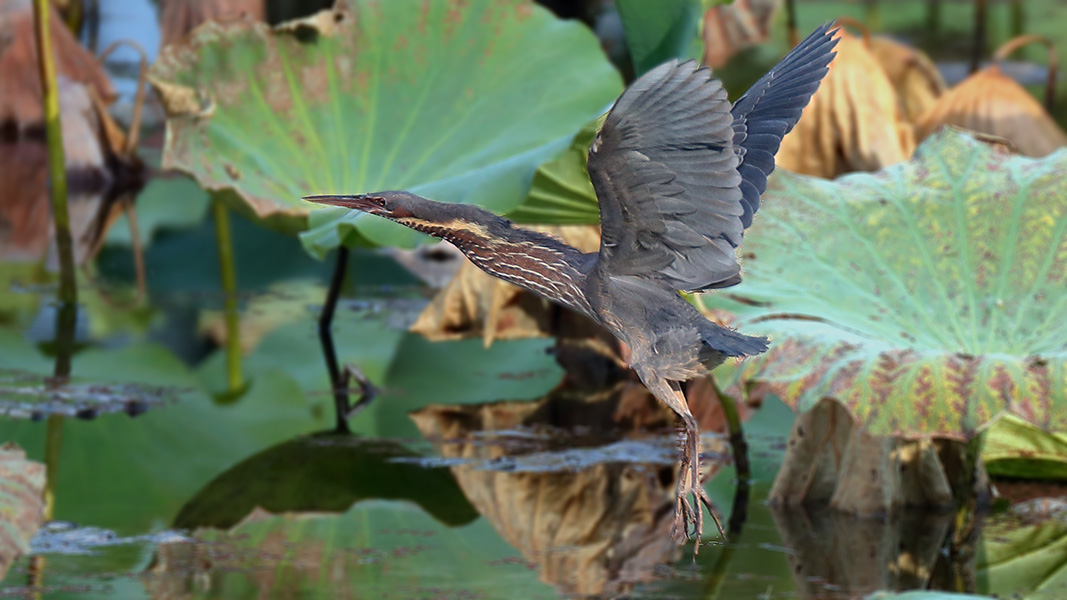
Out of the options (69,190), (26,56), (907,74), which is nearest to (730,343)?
(907,74)

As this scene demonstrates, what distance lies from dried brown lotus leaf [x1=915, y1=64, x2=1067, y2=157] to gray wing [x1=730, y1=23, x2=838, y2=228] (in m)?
3.66

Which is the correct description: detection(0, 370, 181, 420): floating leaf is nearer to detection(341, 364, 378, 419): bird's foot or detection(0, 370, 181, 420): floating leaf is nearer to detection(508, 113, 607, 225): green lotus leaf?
detection(341, 364, 378, 419): bird's foot

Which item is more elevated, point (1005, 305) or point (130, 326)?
point (1005, 305)

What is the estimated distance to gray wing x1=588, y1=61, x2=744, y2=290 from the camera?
605 mm

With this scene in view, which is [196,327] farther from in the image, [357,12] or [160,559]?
[160,559]

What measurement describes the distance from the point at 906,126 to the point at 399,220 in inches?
150

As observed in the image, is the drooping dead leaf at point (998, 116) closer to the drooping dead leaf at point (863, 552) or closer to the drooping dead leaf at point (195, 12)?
the drooping dead leaf at point (863, 552)

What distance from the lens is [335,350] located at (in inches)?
127

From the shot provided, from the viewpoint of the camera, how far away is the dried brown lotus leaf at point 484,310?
3.11 metres

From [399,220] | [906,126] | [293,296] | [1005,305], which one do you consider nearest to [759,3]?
[906,126]

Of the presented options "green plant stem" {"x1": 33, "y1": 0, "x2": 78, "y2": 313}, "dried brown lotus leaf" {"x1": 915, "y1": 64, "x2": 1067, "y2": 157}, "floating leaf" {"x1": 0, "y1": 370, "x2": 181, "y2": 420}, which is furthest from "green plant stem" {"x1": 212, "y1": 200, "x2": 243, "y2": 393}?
"dried brown lotus leaf" {"x1": 915, "y1": 64, "x2": 1067, "y2": 157}

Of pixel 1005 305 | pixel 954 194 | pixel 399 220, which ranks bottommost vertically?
pixel 1005 305

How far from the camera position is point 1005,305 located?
2176 mm

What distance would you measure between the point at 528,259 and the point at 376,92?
2.77 m
